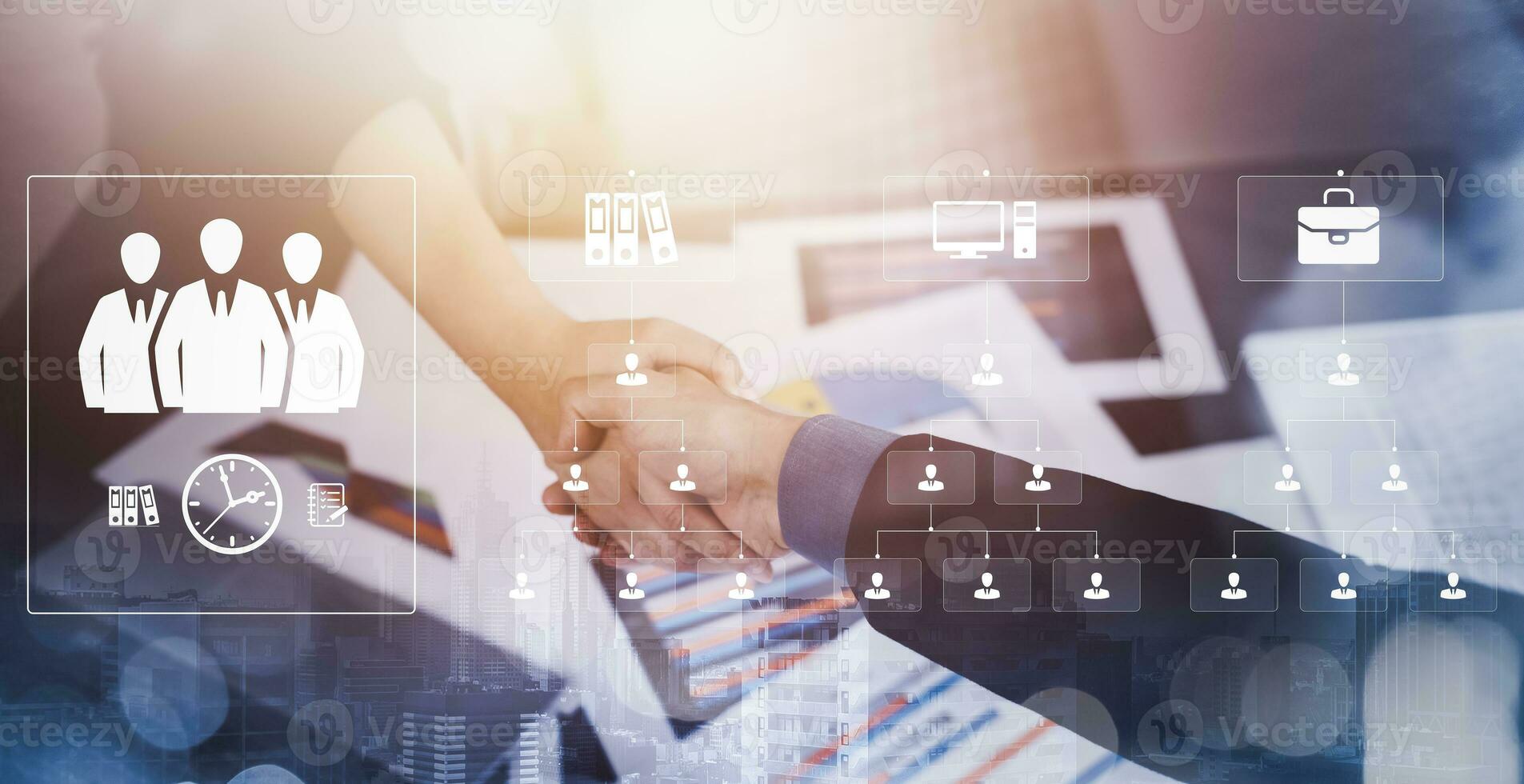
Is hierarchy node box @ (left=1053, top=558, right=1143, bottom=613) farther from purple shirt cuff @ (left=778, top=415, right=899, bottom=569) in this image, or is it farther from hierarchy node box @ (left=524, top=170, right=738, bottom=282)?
hierarchy node box @ (left=524, top=170, right=738, bottom=282)

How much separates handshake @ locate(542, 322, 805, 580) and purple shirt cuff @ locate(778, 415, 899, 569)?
0.08 feet

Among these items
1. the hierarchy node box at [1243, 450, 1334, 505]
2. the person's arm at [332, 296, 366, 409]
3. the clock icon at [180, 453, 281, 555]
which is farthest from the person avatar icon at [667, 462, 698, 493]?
the hierarchy node box at [1243, 450, 1334, 505]

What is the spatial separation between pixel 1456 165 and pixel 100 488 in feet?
9.61

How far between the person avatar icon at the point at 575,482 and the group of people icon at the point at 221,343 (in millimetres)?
470

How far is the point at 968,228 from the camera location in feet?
6.36

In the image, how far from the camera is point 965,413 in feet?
6.36

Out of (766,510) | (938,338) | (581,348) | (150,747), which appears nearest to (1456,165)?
(938,338)

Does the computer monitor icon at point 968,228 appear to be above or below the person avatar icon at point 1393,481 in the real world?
above

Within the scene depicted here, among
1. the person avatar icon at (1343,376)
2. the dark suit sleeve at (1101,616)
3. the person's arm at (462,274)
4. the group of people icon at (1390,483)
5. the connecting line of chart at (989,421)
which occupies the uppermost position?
the person's arm at (462,274)

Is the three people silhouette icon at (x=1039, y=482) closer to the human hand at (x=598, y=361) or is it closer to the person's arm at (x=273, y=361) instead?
the human hand at (x=598, y=361)

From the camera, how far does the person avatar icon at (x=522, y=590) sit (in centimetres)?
194

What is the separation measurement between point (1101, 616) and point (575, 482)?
1.14 m

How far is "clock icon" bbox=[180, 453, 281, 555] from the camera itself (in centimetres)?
195

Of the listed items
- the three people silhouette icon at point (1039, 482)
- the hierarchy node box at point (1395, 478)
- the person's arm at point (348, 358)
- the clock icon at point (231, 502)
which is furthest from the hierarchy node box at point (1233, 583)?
the clock icon at point (231, 502)
